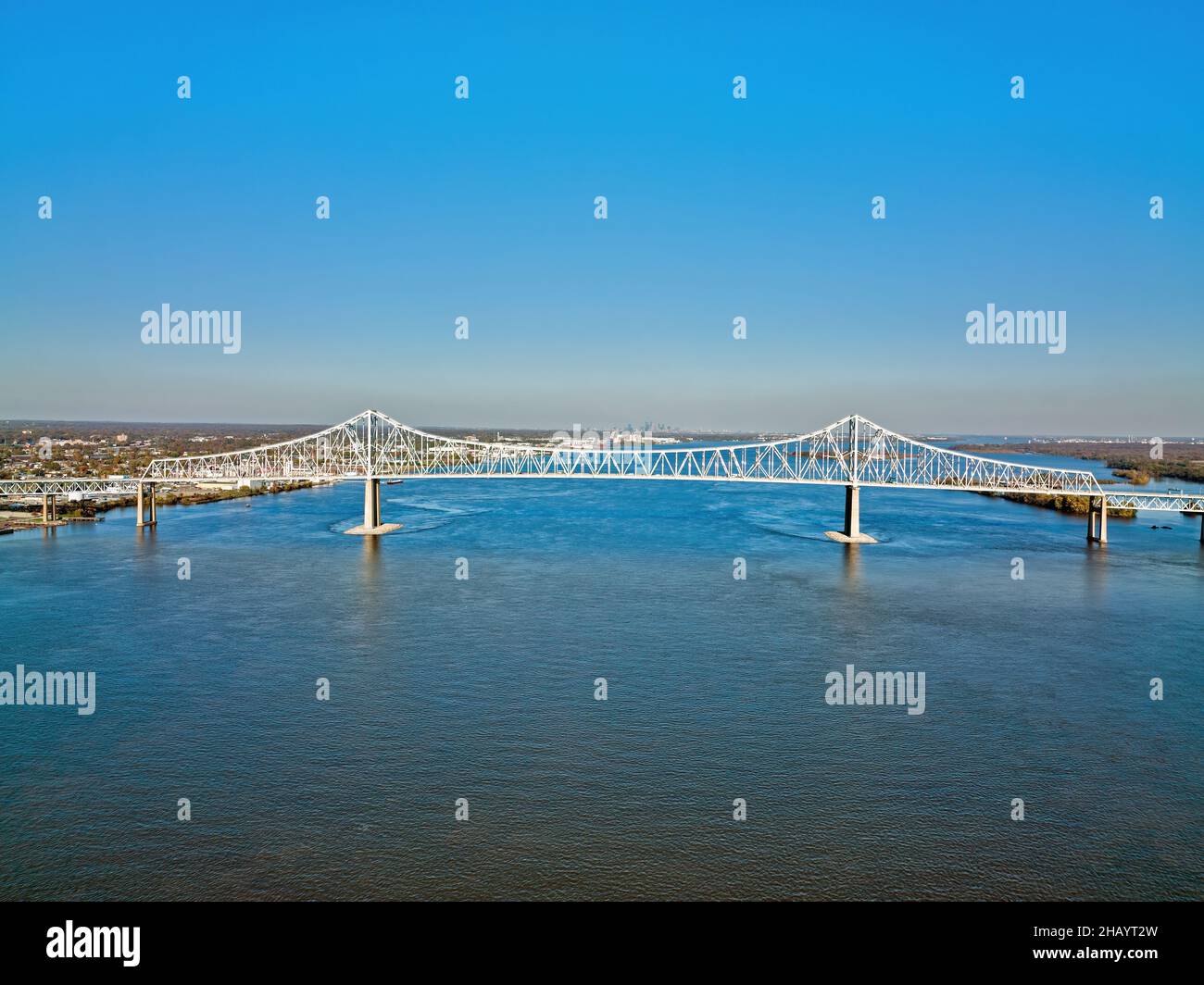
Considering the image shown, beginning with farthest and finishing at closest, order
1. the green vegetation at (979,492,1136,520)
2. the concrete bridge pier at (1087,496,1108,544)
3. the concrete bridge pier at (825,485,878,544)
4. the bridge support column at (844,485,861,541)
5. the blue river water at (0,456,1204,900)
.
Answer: the green vegetation at (979,492,1136,520)
the bridge support column at (844,485,861,541)
the concrete bridge pier at (825,485,878,544)
the concrete bridge pier at (1087,496,1108,544)
the blue river water at (0,456,1204,900)

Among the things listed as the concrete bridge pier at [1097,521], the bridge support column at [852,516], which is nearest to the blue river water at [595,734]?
the concrete bridge pier at [1097,521]

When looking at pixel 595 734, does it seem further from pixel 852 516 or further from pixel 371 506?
pixel 371 506

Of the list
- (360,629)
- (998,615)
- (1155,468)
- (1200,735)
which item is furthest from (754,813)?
(1155,468)

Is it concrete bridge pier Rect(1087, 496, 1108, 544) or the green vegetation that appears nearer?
concrete bridge pier Rect(1087, 496, 1108, 544)

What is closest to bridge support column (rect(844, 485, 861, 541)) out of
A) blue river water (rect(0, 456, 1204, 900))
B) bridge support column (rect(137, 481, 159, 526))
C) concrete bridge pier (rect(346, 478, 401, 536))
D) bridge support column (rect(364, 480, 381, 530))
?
blue river water (rect(0, 456, 1204, 900))

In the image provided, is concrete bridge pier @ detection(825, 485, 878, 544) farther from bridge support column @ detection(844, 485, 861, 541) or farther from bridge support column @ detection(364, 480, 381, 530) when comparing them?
bridge support column @ detection(364, 480, 381, 530)

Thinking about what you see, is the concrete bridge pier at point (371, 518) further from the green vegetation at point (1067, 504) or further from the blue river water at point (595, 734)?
the green vegetation at point (1067, 504)

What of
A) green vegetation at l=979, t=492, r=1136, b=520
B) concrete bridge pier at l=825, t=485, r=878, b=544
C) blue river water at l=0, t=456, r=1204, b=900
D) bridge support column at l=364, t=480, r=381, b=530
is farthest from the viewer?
green vegetation at l=979, t=492, r=1136, b=520
